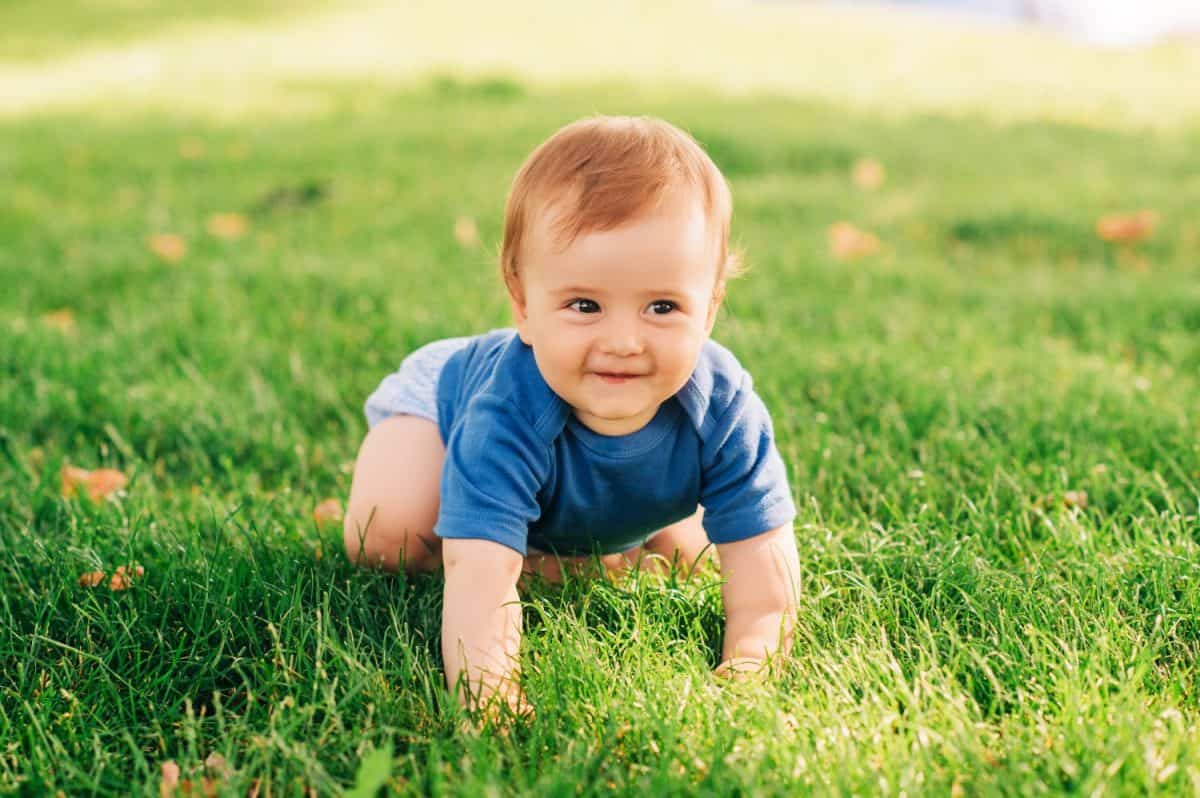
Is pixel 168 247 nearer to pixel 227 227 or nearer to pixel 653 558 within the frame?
pixel 227 227

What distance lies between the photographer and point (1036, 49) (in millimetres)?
12422

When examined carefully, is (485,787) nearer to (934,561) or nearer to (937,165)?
(934,561)

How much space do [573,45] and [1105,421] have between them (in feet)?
32.6

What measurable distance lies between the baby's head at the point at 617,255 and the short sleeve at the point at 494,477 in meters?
0.12

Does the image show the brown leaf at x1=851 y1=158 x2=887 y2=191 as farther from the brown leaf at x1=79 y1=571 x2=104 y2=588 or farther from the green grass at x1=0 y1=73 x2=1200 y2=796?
the brown leaf at x1=79 y1=571 x2=104 y2=588

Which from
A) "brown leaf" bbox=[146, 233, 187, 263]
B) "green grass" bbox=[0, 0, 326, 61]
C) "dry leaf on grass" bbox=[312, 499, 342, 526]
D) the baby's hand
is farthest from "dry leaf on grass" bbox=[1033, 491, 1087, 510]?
"green grass" bbox=[0, 0, 326, 61]

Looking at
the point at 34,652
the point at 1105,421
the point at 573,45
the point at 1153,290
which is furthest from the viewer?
the point at 573,45

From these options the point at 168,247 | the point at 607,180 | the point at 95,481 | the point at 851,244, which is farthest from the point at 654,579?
the point at 168,247

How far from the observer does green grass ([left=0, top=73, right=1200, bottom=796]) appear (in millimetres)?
1734

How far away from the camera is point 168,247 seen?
4.75m

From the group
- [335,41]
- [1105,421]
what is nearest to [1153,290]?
[1105,421]

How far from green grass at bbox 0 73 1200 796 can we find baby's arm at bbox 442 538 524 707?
2.1 inches

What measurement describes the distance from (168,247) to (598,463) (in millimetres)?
3319

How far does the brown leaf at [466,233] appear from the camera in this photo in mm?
4988
